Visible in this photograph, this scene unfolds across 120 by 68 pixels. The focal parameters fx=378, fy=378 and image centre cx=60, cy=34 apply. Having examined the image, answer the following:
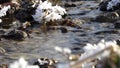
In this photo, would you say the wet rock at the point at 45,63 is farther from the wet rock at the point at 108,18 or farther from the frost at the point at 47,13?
the wet rock at the point at 108,18

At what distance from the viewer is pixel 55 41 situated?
8.29 m

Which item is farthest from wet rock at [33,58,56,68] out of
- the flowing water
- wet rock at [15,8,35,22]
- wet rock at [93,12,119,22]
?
wet rock at [15,8,35,22]

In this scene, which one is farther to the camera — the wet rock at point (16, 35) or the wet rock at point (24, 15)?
the wet rock at point (24, 15)

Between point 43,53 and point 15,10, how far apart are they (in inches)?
166

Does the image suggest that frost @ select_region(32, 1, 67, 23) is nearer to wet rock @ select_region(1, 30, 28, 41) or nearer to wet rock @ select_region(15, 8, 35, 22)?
wet rock @ select_region(15, 8, 35, 22)

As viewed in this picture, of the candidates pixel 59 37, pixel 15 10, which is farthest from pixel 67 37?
pixel 15 10

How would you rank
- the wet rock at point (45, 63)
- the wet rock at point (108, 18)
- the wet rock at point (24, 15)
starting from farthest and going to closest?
the wet rock at point (24, 15) < the wet rock at point (108, 18) < the wet rock at point (45, 63)

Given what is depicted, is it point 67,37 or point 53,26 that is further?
point 53,26

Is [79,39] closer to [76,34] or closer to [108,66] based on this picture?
[76,34]

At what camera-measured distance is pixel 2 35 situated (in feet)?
28.3

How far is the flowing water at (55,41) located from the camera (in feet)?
23.6

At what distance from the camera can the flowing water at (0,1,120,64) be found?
7195mm

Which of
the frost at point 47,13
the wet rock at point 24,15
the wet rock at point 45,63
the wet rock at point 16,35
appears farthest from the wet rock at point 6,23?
the wet rock at point 45,63

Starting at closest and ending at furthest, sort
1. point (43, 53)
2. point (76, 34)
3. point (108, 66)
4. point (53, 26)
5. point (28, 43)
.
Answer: point (108, 66) < point (43, 53) < point (28, 43) < point (76, 34) < point (53, 26)
